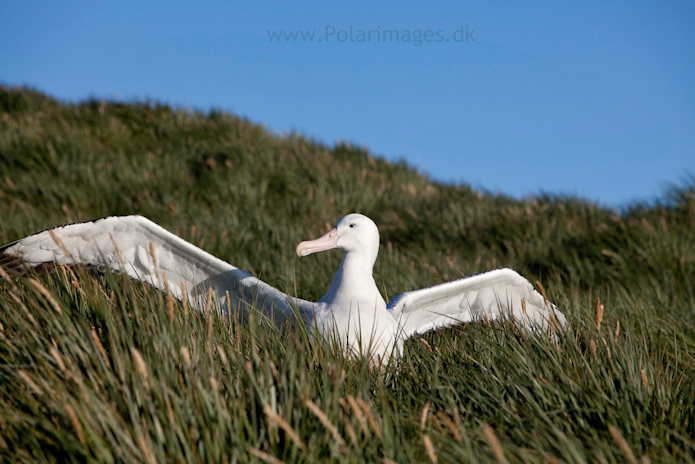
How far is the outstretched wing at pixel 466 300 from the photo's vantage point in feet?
9.68

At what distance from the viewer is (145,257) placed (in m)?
3.01

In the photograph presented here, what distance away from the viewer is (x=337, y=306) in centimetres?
264

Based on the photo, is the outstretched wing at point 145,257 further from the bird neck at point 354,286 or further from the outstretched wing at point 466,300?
the outstretched wing at point 466,300

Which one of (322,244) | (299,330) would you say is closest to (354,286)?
(322,244)

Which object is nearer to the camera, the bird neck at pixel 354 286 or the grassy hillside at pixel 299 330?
the grassy hillside at pixel 299 330

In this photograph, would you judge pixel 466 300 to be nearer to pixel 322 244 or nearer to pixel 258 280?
pixel 322 244

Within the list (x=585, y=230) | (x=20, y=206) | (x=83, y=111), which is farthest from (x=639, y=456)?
(x=83, y=111)

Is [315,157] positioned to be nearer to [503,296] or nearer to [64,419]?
[503,296]

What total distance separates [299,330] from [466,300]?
1.53 m

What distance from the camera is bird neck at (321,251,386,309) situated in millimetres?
2656

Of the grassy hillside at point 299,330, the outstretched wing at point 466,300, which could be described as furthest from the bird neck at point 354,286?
the grassy hillside at point 299,330

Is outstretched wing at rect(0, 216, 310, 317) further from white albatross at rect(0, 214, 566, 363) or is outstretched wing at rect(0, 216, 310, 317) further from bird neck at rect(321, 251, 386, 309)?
bird neck at rect(321, 251, 386, 309)

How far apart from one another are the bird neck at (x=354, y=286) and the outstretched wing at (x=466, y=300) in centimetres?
22

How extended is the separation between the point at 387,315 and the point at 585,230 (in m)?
4.71
